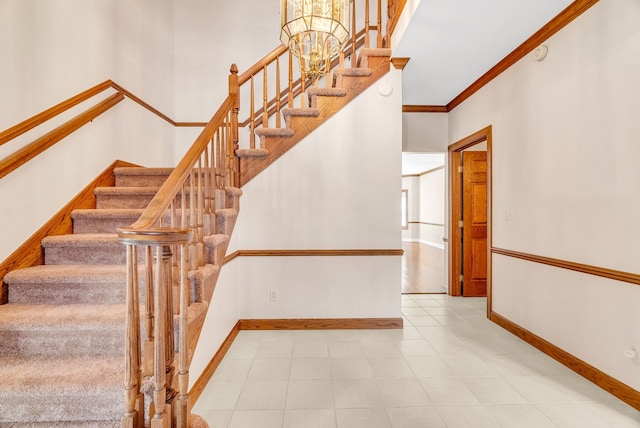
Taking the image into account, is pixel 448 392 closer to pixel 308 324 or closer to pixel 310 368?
pixel 310 368

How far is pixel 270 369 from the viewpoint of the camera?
90.2 inches

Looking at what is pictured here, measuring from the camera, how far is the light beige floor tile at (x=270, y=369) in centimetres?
218

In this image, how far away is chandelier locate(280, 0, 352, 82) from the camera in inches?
74.4

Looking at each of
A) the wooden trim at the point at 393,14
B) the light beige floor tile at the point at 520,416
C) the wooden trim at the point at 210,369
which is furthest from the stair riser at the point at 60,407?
the wooden trim at the point at 393,14

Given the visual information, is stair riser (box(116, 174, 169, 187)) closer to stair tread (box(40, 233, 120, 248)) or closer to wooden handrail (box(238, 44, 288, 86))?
stair tread (box(40, 233, 120, 248))

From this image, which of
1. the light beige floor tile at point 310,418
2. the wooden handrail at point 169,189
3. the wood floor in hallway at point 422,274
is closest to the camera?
the wooden handrail at point 169,189

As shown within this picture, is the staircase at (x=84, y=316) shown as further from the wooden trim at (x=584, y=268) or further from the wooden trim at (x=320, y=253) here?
the wooden trim at (x=584, y=268)

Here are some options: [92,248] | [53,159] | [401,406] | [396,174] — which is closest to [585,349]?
[401,406]

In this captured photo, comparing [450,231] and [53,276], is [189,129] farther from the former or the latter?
[450,231]

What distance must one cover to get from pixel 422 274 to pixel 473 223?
6.06 ft

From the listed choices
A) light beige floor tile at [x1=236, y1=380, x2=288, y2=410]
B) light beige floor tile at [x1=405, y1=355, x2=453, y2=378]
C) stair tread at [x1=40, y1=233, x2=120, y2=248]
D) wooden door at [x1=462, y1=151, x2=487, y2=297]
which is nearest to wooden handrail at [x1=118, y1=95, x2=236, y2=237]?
stair tread at [x1=40, y1=233, x2=120, y2=248]

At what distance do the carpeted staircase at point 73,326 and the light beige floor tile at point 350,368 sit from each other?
111 cm

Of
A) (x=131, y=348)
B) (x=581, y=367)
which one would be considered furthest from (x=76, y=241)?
(x=581, y=367)

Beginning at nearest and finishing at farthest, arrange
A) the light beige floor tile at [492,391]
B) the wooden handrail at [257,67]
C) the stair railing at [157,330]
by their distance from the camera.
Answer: the stair railing at [157,330]
the light beige floor tile at [492,391]
the wooden handrail at [257,67]
